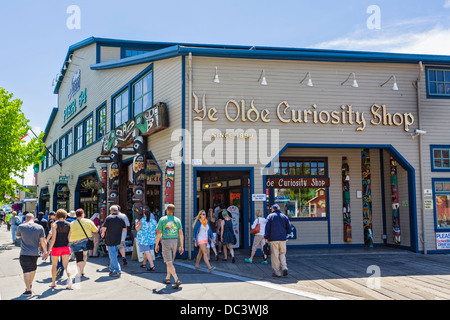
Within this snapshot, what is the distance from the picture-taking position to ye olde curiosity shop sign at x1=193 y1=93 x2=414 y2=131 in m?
13.1

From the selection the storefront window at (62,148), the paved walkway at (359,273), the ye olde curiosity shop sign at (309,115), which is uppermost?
the storefront window at (62,148)

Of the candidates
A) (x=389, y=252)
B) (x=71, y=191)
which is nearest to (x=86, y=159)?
(x=71, y=191)

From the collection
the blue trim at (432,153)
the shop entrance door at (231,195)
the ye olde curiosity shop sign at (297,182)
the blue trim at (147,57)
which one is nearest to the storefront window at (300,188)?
the ye olde curiosity shop sign at (297,182)

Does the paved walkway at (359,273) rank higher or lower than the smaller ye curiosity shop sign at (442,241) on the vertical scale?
lower

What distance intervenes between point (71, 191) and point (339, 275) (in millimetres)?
21528

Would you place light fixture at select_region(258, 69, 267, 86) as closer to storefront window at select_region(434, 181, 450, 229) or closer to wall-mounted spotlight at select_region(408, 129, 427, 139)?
wall-mounted spotlight at select_region(408, 129, 427, 139)

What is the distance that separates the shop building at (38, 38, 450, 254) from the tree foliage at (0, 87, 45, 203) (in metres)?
8.78

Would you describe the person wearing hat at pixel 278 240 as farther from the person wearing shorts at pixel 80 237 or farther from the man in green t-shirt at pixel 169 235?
the person wearing shorts at pixel 80 237

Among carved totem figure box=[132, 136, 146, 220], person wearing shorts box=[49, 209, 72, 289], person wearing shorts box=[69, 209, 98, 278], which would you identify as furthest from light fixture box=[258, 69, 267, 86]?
person wearing shorts box=[49, 209, 72, 289]

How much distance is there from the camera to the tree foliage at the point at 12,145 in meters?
21.7

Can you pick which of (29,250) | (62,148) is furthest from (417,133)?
(62,148)

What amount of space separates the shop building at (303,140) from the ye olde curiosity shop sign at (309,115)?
0.12 feet

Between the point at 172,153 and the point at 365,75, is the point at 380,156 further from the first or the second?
the point at 172,153

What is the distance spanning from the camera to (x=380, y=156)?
15.4m
